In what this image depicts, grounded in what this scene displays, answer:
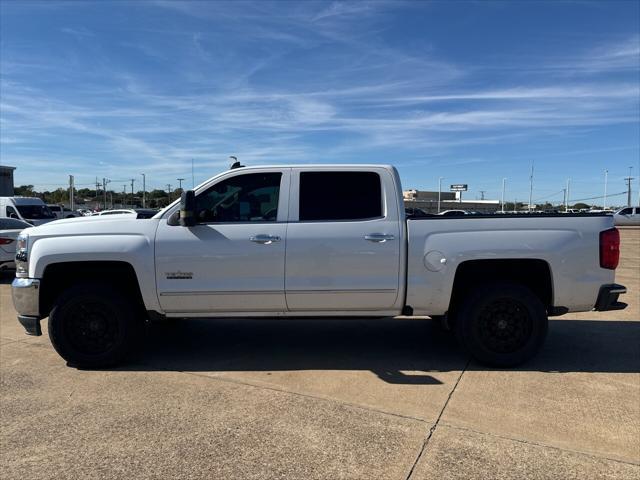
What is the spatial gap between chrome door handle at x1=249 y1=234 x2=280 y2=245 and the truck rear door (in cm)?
14

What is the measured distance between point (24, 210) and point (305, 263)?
73.8 ft

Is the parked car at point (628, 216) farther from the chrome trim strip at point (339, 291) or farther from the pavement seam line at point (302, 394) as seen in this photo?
the pavement seam line at point (302, 394)

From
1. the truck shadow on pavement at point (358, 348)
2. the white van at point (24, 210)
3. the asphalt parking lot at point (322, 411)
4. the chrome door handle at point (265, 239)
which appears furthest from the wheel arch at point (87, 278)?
the white van at point (24, 210)

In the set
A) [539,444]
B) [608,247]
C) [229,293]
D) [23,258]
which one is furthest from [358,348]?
[23,258]

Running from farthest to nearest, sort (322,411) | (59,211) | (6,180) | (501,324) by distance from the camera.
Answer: (6,180)
(59,211)
(501,324)
(322,411)

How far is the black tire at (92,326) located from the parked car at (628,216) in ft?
140

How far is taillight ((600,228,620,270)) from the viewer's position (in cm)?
482

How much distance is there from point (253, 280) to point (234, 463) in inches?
77.1

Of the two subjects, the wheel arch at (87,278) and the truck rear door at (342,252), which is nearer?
the truck rear door at (342,252)

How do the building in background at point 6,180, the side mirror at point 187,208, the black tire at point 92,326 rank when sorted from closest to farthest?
the side mirror at point 187,208 → the black tire at point 92,326 → the building in background at point 6,180

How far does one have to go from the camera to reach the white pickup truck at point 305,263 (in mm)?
4820

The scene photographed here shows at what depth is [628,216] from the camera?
3953cm

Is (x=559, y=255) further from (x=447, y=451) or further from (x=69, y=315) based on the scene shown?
(x=69, y=315)

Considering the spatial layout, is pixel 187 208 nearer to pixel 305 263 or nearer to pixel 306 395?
pixel 305 263
